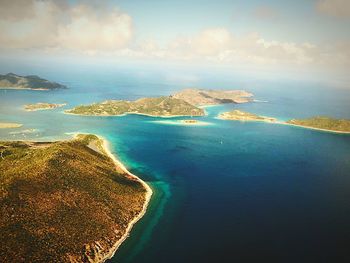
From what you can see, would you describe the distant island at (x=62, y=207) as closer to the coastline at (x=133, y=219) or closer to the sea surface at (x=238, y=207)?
the coastline at (x=133, y=219)

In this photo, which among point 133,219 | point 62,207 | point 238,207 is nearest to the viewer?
point 62,207

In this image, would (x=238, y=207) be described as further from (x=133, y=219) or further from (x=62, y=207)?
(x=62, y=207)

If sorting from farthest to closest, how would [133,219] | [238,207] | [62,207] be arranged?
[238,207] < [133,219] < [62,207]

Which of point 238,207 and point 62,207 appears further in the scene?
point 238,207

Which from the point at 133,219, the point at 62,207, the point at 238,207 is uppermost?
the point at 62,207

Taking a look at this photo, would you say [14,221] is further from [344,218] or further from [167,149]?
[167,149]

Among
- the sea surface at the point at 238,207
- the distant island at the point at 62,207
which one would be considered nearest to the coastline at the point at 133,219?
the distant island at the point at 62,207

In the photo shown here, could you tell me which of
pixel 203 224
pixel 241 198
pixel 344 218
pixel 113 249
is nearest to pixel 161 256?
pixel 113 249

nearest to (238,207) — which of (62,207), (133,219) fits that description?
(133,219)

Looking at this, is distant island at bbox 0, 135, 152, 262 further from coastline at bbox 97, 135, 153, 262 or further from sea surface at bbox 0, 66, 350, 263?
sea surface at bbox 0, 66, 350, 263
